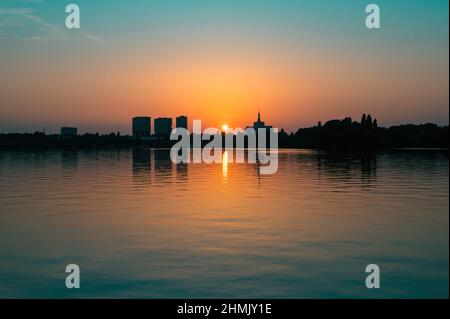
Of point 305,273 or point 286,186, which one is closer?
point 305,273

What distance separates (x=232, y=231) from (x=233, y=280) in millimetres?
9352

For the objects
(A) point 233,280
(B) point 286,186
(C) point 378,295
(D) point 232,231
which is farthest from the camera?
(B) point 286,186

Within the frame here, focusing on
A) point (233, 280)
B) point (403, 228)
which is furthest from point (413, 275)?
point (403, 228)

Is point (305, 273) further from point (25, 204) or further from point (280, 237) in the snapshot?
point (25, 204)
